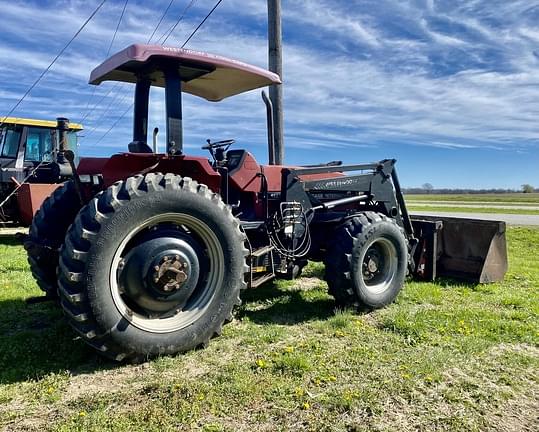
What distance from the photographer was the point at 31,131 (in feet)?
41.4

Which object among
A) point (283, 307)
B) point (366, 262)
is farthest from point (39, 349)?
point (366, 262)

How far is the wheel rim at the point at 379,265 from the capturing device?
4.89m

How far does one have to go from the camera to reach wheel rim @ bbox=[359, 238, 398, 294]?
16.0 ft

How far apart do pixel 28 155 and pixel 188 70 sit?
397 inches

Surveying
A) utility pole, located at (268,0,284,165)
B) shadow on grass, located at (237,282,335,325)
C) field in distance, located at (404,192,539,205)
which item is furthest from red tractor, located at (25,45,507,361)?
field in distance, located at (404,192,539,205)

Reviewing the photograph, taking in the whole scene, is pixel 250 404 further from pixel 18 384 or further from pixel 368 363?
pixel 18 384

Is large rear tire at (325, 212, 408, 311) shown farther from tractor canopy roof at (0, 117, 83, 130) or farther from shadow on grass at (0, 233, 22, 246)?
tractor canopy roof at (0, 117, 83, 130)

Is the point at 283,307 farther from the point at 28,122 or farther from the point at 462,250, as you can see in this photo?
the point at 28,122

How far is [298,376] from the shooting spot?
10.5 ft

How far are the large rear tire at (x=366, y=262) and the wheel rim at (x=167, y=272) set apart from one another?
4.53ft

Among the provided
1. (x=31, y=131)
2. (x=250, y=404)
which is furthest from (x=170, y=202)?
(x=31, y=131)

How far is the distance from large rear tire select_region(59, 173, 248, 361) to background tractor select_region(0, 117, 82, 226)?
785cm

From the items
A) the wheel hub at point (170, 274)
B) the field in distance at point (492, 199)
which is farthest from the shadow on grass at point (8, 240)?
the field in distance at point (492, 199)

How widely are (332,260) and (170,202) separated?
6.16 feet
